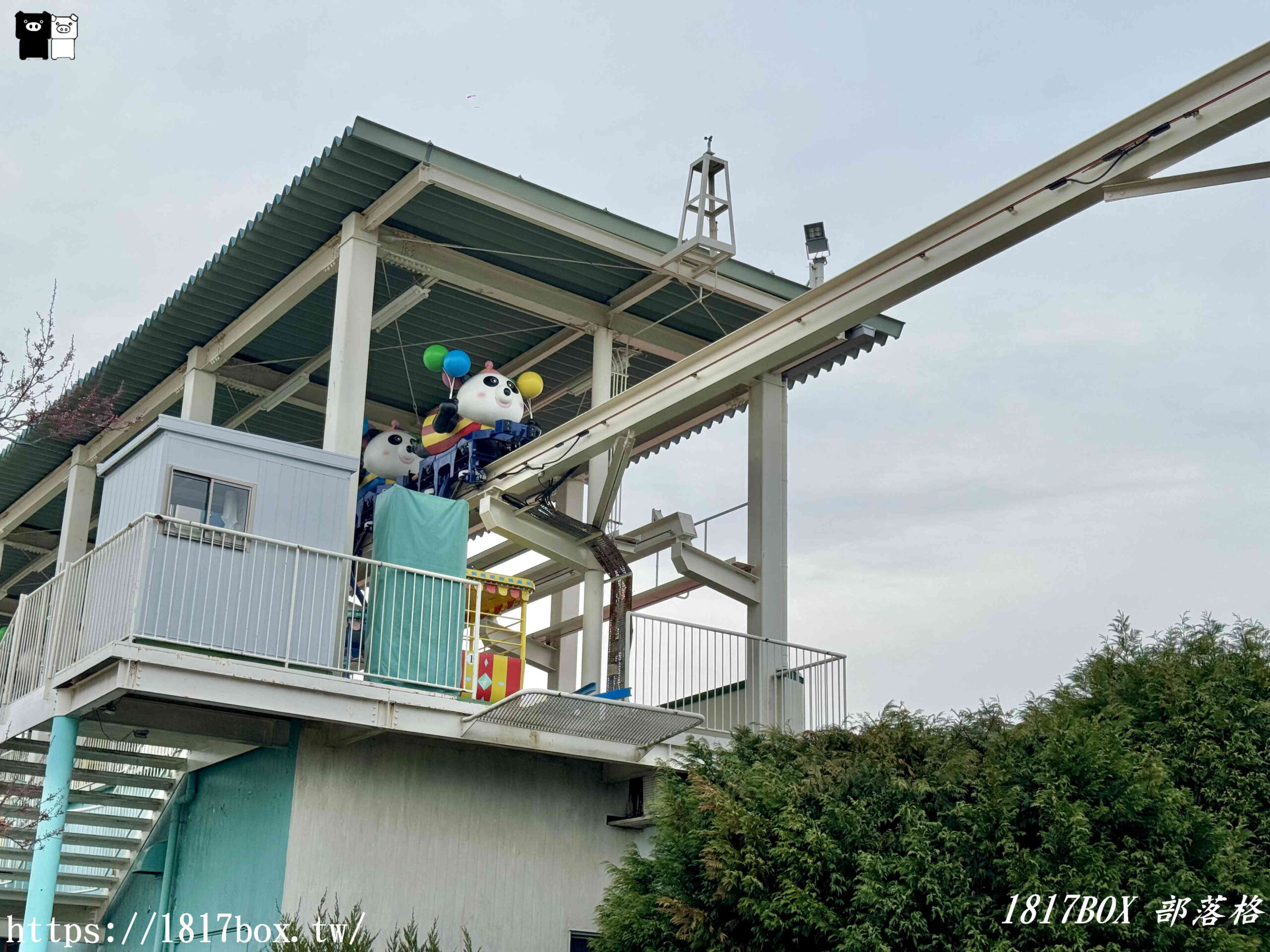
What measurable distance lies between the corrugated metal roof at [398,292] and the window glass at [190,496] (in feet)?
7.62

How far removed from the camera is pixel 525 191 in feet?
53.7

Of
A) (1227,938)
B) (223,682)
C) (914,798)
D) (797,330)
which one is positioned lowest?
(1227,938)

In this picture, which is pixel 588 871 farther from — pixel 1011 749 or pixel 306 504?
pixel 1011 749

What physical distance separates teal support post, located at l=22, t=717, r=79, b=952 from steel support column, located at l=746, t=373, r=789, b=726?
723 centimetres

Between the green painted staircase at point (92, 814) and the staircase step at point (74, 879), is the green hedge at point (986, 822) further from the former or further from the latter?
the staircase step at point (74, 879)

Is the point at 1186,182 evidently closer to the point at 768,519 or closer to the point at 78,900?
the point at 768,519

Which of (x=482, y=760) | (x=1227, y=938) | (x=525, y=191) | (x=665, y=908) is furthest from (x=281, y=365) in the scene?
(x=1227, y=938)

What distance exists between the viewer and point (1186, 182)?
1061 centimetres

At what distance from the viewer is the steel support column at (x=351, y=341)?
15.5 metres

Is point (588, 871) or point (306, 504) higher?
point (306, 504)

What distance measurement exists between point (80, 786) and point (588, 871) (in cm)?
575

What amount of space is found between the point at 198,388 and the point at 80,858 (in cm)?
632

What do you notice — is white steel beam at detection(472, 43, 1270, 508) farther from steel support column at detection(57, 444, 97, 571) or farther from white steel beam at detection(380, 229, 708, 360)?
steel support column at detection(57, 444, 97, 571)

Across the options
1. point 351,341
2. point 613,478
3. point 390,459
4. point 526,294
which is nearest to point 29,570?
point 390,459
